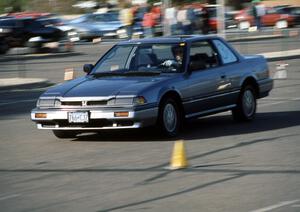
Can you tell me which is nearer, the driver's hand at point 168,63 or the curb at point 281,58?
the driver's hand at point 168,63

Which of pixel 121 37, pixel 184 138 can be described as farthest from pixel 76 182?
pixel 121 37

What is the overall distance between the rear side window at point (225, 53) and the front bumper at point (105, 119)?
7.54 ft

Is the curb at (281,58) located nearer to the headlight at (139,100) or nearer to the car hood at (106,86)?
the car hood at (106,86)

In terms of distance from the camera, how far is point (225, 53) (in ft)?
44.2

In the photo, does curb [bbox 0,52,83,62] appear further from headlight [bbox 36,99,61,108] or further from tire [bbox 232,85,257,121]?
headlight [bbox 36,99,61,108]

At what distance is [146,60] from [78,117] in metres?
1.72

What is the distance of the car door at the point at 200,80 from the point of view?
1227cm

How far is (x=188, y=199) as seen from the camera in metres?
7.85

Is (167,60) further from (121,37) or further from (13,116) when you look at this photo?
(121,37)

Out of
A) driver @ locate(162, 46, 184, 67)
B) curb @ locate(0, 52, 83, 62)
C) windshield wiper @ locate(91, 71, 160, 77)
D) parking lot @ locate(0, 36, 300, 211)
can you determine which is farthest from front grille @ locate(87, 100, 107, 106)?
curb @ locate(0, 52, 83, 62)

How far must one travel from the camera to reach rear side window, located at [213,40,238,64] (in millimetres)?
13352

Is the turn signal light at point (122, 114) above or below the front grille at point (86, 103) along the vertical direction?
below

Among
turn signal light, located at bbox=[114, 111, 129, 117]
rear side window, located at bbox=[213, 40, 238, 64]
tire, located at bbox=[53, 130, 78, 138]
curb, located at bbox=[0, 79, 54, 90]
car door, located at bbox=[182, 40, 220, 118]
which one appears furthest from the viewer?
curb, located at bbox=[0, 79, 54, 90]

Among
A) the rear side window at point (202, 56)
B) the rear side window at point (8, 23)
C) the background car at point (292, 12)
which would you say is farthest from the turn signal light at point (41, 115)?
the background car at point (292, 12)
